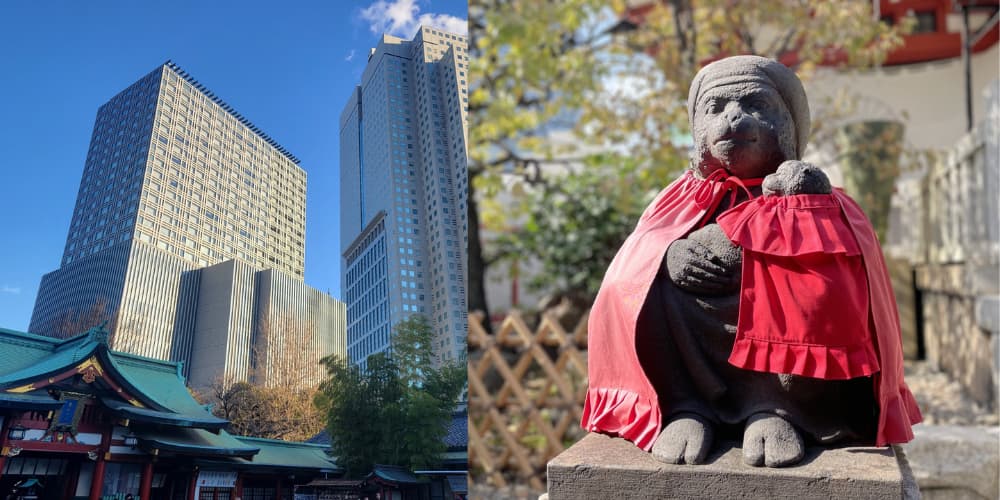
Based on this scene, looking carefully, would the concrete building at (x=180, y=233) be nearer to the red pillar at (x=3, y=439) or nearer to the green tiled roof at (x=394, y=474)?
the red pillar at (x=3, y=439)

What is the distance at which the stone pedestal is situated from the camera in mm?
1414

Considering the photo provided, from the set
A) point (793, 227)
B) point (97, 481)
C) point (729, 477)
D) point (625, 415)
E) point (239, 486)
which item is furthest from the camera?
point (239, 486)

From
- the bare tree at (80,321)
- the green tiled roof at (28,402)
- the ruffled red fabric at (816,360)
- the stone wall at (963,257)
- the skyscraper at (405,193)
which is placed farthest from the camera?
the stone wall at (963,257)

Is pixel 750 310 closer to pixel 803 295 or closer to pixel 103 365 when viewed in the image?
pixel 803 295

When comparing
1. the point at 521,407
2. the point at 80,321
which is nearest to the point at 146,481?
the point at 80,321

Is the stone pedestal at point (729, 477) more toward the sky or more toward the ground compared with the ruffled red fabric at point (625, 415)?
more toward the ground

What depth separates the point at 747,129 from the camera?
1727mm

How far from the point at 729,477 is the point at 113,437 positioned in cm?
196

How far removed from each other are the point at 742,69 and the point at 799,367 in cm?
74

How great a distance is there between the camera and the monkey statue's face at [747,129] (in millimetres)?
1739

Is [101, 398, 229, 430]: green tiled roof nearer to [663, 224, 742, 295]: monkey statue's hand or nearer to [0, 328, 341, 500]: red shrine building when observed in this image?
[0, 328, 341, 500]: red shrine building

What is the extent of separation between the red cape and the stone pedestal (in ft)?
0.32

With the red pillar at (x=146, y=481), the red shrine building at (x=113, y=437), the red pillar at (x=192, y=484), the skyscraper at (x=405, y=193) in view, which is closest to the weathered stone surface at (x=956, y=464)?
the skyscraper at (x=405, y=193)

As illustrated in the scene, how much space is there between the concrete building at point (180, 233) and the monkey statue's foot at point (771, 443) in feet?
5.49
